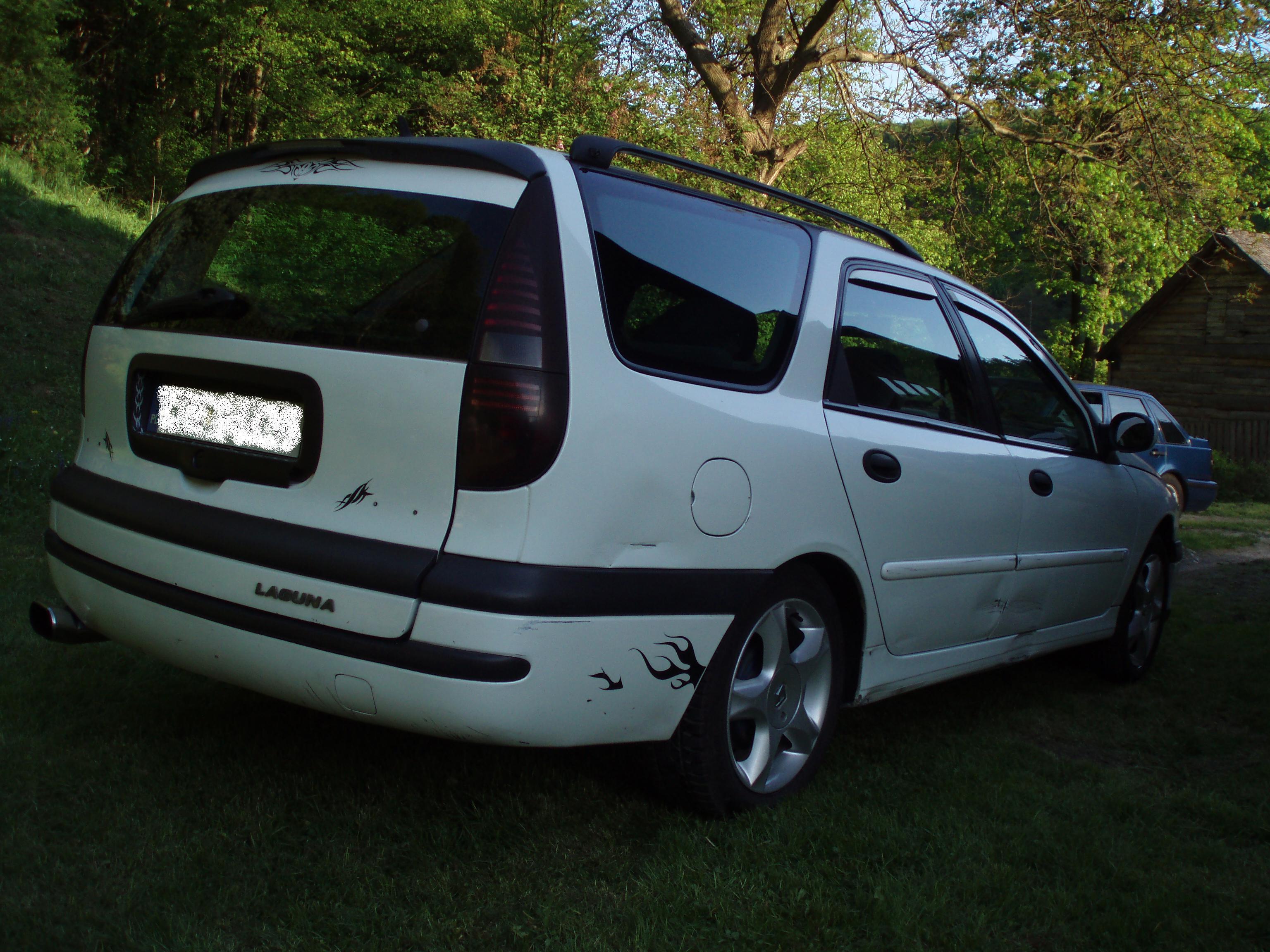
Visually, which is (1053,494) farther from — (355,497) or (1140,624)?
(355,497)

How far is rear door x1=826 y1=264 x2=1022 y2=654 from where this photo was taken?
130 inches

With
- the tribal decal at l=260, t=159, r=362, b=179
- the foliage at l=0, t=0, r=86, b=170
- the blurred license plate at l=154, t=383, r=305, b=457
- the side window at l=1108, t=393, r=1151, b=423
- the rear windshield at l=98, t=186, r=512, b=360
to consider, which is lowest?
the blurred license plate at l=154, t=383, r=305, b=457

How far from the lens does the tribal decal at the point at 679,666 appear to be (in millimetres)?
2676

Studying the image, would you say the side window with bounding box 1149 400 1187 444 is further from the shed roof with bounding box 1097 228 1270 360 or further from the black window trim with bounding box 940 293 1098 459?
the shed roof with bounding box 1097 228 1270 360

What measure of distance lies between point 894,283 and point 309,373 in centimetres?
199

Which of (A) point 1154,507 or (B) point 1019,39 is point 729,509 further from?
(B) point 1019,39

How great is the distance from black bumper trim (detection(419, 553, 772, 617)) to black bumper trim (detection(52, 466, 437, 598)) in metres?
0.07

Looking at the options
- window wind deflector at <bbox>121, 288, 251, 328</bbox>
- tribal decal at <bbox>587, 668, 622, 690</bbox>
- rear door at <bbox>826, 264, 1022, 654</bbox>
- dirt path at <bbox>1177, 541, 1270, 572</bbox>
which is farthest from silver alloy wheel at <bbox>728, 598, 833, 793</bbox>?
dirt path at <bbox>1177, 541, 1270, 572</bbox>

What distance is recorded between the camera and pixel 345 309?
261 centimetres

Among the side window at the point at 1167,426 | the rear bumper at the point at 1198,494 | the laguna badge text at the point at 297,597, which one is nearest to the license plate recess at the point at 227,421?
the laguna badge text at the point at 297,597

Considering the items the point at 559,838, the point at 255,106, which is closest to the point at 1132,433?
the point at 559,838

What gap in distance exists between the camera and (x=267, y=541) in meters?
2.56

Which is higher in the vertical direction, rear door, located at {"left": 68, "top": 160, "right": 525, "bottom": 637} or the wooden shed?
the wooden shed

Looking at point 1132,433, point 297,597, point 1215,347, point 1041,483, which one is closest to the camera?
point 297,597
